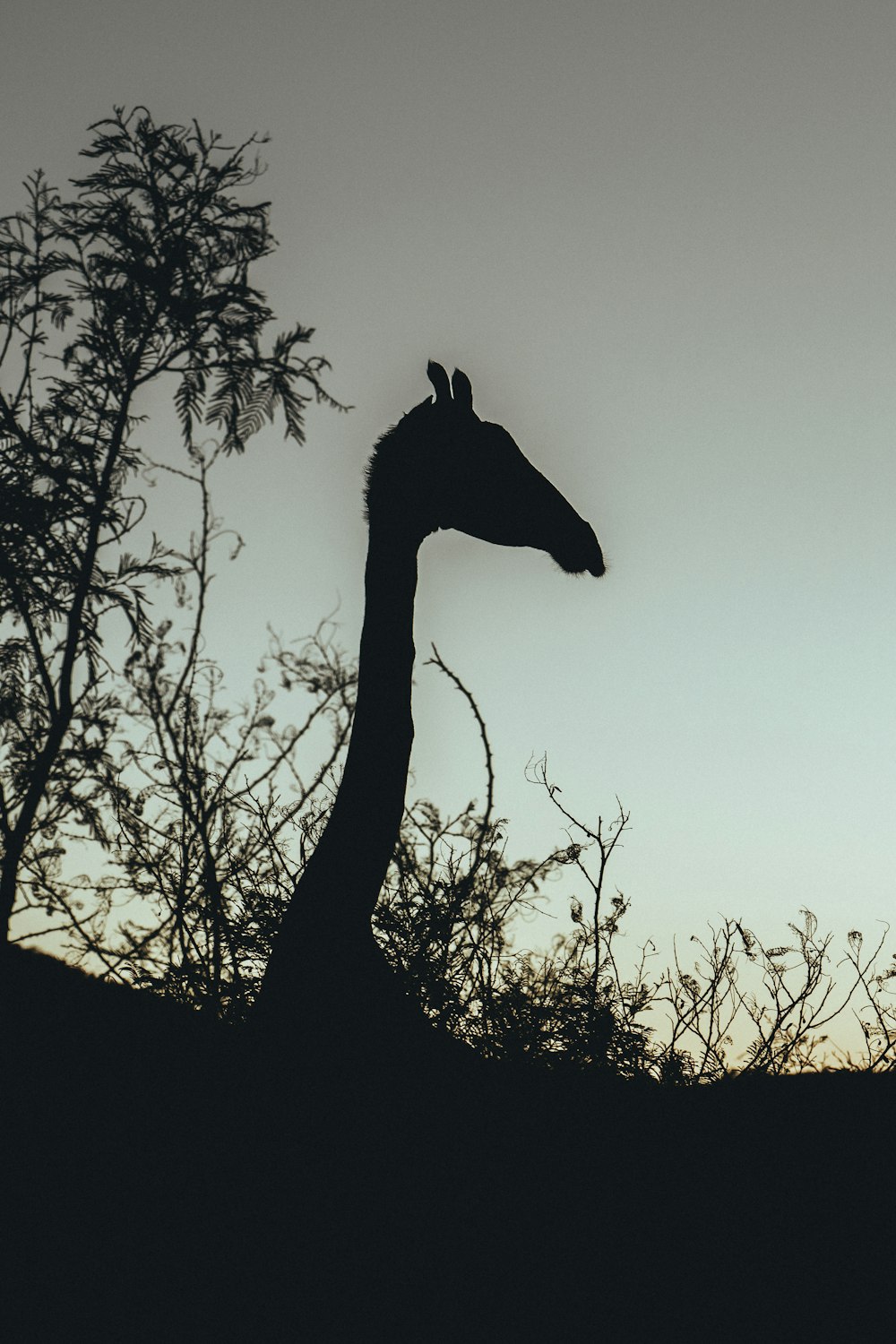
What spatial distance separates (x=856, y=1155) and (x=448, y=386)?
15.2 feet

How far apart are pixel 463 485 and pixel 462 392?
0.58m

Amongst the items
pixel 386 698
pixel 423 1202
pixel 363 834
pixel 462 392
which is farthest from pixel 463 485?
pixel 423 1202

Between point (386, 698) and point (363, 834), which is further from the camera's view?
point (386, 698)

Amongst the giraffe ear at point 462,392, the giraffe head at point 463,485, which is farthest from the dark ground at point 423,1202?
the giraffe ear at point 462,392

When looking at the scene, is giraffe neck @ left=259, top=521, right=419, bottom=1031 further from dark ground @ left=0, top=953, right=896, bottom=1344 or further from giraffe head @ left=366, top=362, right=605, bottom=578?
dark ground @ left=0, top=953, right=896, bottom=1344

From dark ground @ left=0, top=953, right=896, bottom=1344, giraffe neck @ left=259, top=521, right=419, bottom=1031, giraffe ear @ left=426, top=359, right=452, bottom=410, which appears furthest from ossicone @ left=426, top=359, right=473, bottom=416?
dark ground @ left=0, top=953, right=896, bottom=1344

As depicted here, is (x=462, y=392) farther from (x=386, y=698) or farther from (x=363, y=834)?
(x=363, y=834)

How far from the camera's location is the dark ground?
3.59m

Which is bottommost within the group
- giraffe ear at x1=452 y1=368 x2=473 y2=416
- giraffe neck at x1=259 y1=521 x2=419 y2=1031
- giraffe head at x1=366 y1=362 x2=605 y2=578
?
giraffe neck at x1=259 y1=521 x2=419 y2=1031

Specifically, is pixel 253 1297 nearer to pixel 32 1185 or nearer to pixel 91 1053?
pixel 32 1185

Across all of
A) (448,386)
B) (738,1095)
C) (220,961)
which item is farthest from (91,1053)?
(448,386)

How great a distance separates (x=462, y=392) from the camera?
628 cm

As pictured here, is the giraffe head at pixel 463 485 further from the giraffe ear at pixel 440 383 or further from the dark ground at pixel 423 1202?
the dark ground at pixel 423 1202

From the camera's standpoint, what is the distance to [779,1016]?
18.6 feet
